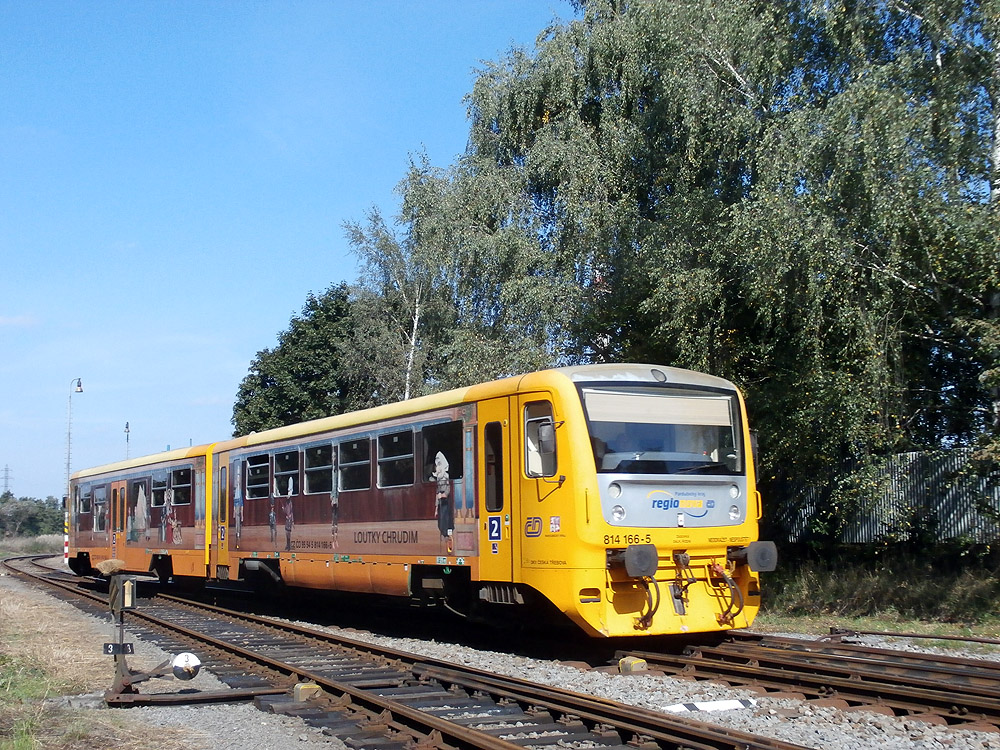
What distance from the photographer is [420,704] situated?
8.69m

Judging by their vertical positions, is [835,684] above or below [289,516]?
below

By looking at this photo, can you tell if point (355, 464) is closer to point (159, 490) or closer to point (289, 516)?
point (289, 516)

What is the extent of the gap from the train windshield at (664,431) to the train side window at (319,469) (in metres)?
5.68

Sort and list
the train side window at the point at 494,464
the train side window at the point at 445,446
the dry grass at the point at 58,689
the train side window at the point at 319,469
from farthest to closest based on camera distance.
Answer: the train side window at the point at 319,469 < the train side window at the point at 445,446 < the train side window at the point at 494,464 < the dry grass at the point at 58,689

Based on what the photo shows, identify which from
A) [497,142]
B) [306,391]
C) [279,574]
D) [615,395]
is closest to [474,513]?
[615,395]

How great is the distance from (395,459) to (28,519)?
273 feet

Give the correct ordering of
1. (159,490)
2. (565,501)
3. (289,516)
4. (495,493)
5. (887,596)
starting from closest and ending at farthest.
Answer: (565,501) < (495,493) < (887,596) < (289,516) < (159,490)

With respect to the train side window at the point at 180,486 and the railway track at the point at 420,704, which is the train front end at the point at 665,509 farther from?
the train side window at the point at 180,486

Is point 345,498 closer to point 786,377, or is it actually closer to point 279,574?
point 279,574

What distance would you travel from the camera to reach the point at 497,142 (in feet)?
91.1

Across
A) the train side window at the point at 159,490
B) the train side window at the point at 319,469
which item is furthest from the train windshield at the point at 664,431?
the train side window at the point at 159,490

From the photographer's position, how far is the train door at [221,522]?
18.8 meters

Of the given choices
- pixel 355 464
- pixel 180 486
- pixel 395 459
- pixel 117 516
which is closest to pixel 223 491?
pixel 180 486

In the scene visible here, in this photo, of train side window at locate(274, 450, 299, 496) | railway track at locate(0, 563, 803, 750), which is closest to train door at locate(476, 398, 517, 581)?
railway track at locate(0, 563, 803, 750)
